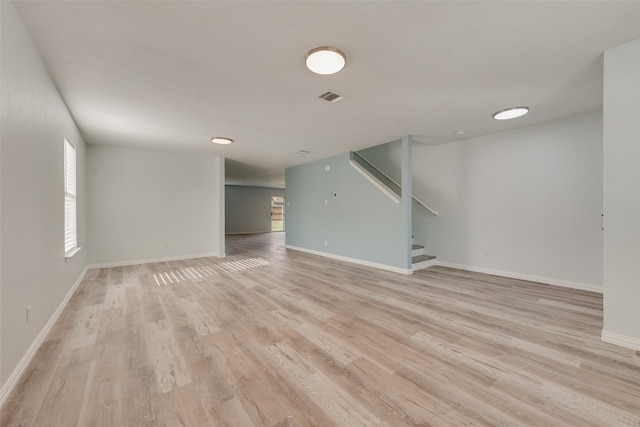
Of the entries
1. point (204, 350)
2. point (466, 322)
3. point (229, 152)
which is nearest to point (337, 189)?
point (229, 152)

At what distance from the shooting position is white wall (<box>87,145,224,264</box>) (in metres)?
5.02

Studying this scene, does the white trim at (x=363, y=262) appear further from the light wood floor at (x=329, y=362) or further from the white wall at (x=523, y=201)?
the white wall at (x=523, y=201)

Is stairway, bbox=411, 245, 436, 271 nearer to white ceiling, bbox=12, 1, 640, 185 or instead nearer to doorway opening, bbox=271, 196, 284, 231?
Answer: white ceiling, bbox=12, 1, 640, 185

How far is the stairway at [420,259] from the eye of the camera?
4.84 m

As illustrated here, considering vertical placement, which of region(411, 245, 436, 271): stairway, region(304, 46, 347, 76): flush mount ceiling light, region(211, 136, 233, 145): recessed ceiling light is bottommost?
region(411, 245, 436, 271): stairway

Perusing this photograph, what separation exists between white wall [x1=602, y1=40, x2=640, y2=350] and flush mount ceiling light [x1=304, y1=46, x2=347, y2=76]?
7.42 feet

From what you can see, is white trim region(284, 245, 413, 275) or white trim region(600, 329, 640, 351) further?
white trim region(284, 245, 413, 275)

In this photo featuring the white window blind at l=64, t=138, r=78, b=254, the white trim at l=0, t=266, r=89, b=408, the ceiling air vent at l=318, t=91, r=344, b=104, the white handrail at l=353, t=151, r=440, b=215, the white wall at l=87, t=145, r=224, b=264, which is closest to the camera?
the white trim at l=0, t=266, r=89, b=408

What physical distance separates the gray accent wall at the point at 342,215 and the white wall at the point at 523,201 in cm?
131

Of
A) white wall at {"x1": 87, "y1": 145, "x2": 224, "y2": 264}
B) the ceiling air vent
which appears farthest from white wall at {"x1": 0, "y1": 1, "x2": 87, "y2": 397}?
white wall at {"x1": 87, "y1": 145, "x2": 224, "y2": 264}

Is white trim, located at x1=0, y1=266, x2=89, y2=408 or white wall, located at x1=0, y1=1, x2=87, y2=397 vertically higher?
white wall, located at x1=0, y1=1, x2=87, y2=397

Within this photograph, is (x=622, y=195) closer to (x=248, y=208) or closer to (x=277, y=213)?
(x=248, y=208)

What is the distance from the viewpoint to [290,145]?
16.7ft

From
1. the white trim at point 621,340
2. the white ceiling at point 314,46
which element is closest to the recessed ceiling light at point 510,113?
the white ceiling at point 314,46
